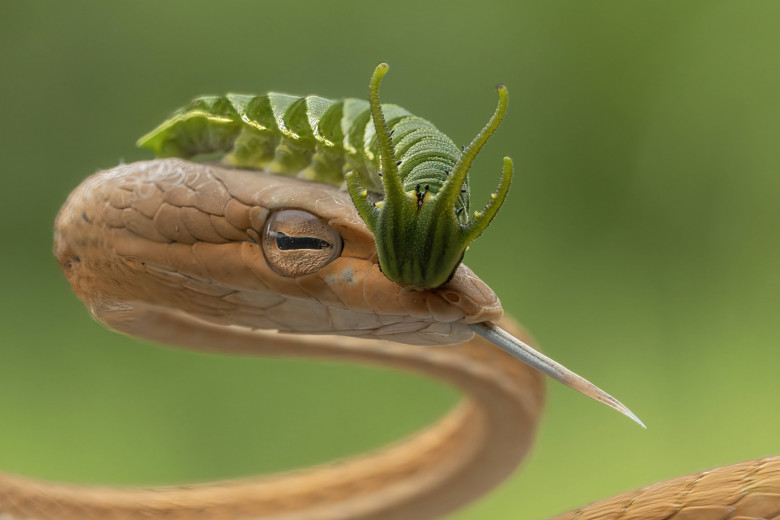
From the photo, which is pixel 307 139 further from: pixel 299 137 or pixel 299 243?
pixel 299 243

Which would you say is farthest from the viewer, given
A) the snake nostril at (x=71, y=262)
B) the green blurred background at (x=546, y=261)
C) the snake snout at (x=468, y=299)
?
the green blurred background at (x=546, y=261)

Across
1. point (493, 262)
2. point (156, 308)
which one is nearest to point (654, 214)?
point (493, 262)

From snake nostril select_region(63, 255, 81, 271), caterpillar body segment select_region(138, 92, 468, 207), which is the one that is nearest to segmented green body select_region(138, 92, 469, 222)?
caterpillar body segment select_region(138, 92, 468, 207)

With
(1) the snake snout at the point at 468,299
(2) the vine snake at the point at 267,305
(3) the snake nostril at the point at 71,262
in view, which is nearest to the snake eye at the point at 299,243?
(2) the vine snake at the point at 267,305

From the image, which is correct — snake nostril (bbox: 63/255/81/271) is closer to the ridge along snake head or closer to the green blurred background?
the ridge along snake head

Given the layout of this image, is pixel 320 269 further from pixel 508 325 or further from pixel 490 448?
pixel 490 448

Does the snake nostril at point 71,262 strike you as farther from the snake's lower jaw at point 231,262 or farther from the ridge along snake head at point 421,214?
the ridge along snake head at point 421,214
